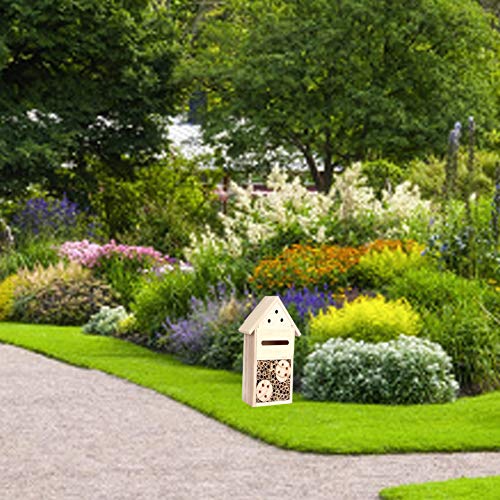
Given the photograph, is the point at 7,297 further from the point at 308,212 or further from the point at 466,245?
the point at 466,245

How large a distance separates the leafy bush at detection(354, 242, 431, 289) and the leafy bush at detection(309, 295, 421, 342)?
1591mm

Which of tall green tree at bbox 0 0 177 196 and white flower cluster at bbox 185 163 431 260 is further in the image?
tall green tree at bbox 0 0 177 196

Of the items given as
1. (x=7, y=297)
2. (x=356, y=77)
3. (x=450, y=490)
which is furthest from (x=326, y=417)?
(x=356, y=77)

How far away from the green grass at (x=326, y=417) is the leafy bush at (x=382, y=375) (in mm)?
245

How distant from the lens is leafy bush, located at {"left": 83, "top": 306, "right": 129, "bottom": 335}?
14.9 metres

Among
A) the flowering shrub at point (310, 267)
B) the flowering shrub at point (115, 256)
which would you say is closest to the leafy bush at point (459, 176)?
the flowering shrub at point (115, 256)

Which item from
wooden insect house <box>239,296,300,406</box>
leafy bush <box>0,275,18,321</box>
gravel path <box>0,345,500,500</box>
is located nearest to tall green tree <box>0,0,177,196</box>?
leafy bush <box>0,275,18,321</box>

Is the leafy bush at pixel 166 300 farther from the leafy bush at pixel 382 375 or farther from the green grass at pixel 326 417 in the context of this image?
the leafy bush at pixel 382 375

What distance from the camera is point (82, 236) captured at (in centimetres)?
2089

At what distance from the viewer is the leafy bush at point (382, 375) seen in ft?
32.7

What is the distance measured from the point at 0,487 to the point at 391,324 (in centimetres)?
492

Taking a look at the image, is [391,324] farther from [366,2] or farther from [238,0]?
[238,0]

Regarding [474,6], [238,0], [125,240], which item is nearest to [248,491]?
[125,240]

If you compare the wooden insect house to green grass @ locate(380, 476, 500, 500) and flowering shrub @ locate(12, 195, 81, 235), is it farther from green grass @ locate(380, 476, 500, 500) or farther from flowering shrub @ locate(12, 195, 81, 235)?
flowering shrub @ locate(12, 195, 81, 235)
